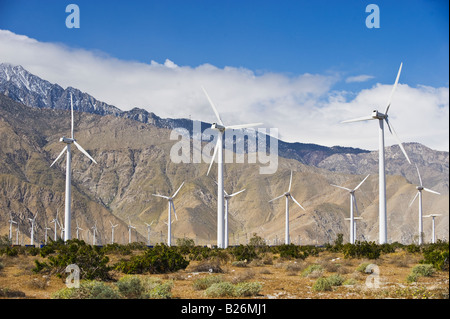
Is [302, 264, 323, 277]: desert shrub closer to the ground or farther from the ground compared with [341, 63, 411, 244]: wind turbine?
closer to the ground

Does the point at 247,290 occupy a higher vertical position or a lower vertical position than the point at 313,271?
higher

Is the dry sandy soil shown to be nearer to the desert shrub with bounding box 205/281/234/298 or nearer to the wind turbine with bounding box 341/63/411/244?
the desert shrub with bounding box 205/281/234/298

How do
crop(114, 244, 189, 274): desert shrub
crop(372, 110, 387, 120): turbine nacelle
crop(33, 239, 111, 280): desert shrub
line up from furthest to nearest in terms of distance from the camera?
crop(372, 110, 387, 120): turbine nacelle < crop(114, 244, 189, 274): desert shrub < crop(33, 239, 111, 280): desert shrub

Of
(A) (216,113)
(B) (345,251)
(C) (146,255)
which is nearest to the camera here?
(C) (146,255)

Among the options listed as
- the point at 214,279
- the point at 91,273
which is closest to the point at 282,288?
the point at 214,279

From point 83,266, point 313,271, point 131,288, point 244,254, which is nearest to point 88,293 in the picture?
point 131,288

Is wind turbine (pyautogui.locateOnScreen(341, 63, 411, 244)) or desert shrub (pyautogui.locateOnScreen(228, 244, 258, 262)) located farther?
wind turbine (pyautogui.locateOnScreen(341, 63, 411, 244))

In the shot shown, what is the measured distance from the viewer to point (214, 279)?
25484 mm

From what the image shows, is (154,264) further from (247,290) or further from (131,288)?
(247,290)

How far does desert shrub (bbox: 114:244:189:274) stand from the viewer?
105 ft

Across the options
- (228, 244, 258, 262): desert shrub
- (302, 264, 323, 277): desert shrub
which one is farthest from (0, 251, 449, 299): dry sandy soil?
(228, 244, 258, 262): desert shrub

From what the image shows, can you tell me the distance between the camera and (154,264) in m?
33.3

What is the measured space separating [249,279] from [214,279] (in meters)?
4.50
